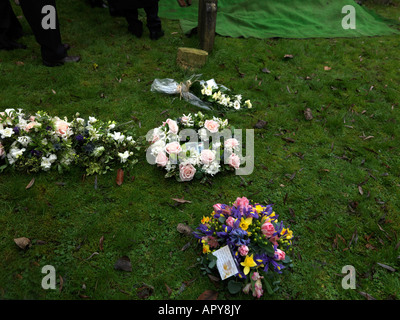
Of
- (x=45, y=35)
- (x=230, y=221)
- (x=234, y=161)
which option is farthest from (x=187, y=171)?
(x=45, y=35)

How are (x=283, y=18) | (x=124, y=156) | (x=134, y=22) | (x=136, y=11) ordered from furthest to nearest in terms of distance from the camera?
(x=283, y=18) < (x=134, y=22) < (x=136, y=11) < (x=124, y=156)

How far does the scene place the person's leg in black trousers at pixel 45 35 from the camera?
441cm

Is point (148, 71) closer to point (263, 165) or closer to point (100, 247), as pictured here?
point (263, 165)

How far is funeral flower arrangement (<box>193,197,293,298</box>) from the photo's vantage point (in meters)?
2.36

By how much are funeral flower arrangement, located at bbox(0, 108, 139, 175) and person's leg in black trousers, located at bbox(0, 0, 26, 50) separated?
2787 millimetres

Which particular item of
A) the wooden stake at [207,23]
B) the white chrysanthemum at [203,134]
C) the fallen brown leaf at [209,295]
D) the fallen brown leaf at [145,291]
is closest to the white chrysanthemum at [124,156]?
the white chrysanthemum at [203,134]

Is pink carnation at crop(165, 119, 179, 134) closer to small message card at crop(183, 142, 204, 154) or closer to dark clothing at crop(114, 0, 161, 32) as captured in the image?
small message card at crop(183, 142, 204, 154)

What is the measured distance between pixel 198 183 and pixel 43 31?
3727mm

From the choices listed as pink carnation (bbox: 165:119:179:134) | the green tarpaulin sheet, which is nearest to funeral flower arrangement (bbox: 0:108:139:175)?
pink carnation (bbox: 165:119:179:134)

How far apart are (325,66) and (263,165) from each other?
3.45m

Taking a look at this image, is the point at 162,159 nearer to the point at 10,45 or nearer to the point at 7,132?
the point at 7,132

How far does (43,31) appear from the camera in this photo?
4605 mm
